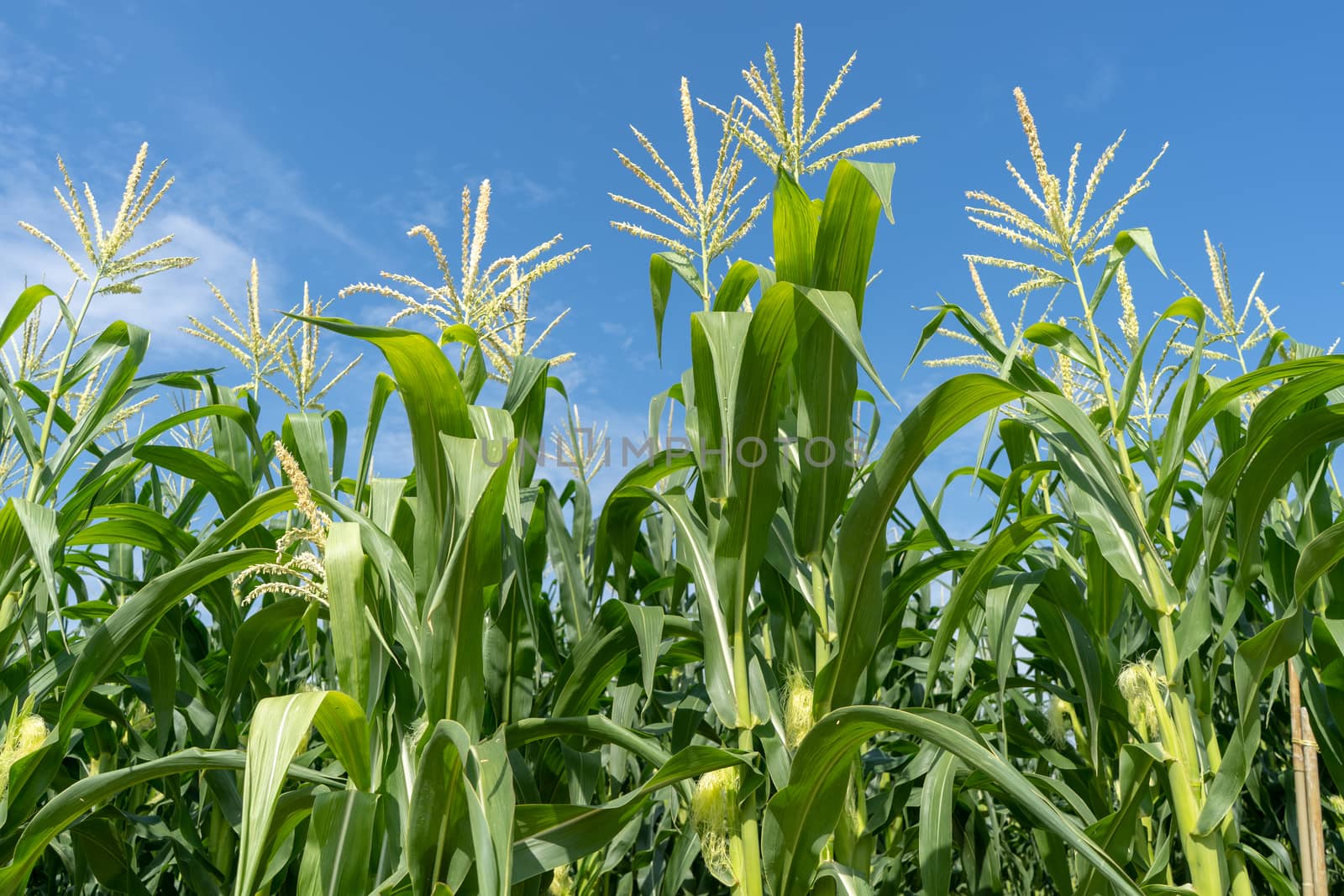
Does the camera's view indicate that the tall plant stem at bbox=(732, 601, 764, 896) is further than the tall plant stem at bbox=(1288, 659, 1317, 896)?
No

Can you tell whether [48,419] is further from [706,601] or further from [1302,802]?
[1302,802]

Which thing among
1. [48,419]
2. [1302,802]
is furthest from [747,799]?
[48,419]

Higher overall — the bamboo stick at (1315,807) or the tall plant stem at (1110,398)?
the tall plant stem at (1110,398)

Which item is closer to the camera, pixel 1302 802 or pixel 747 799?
pixel 747 799

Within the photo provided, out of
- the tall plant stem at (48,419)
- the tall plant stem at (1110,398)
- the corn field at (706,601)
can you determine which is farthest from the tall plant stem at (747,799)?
the tall plant stem at (48,419)

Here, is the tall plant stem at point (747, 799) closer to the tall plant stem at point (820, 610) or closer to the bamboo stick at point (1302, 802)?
the tall plant stem at point (820, 610)

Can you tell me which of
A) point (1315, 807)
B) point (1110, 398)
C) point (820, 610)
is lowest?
point (1315, 807)

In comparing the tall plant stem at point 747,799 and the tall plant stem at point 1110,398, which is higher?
the tall plant stem at point 1110,398

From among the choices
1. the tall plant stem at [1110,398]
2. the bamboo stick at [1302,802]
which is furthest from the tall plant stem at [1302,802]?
the tall plant stem at [1110,398]

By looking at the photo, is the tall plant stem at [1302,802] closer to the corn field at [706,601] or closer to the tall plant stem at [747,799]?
the corn field at [706,601]

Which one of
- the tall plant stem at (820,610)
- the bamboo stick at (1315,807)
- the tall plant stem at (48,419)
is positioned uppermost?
the tall plant stem at (48,419)

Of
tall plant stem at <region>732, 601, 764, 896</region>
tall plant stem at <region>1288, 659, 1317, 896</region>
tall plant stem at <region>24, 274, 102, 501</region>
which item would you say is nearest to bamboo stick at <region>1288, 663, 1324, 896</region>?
tall plant stem at <region>1288, 659, 1317, 896</region>

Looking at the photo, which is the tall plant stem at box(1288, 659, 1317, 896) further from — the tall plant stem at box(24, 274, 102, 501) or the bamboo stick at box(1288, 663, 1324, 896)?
the tall plant stem at box(24, 274, 102, 501)

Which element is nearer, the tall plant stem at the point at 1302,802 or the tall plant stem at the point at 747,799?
the tall plant stem at the point at 747,799
